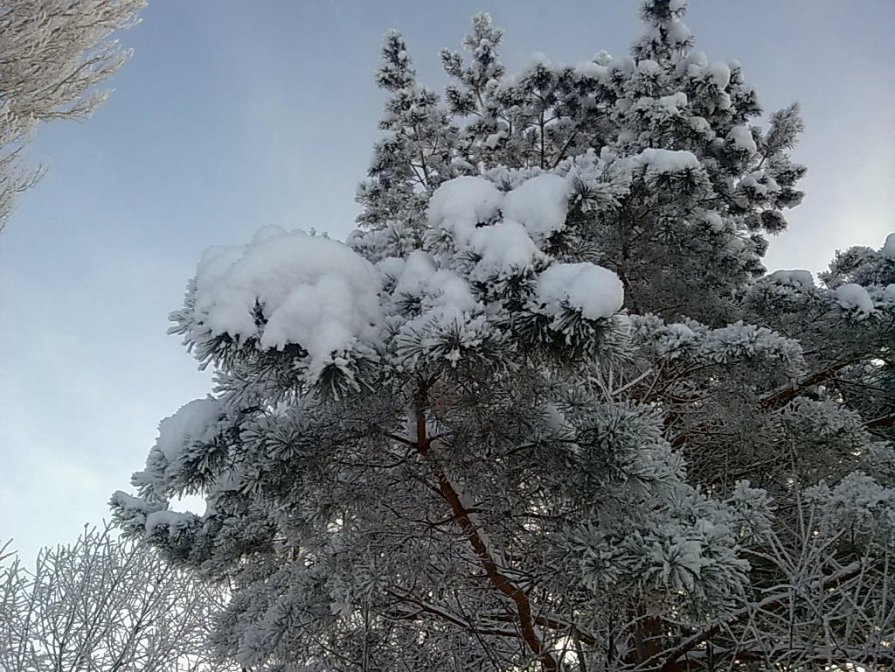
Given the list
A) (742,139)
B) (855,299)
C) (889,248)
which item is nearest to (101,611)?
(855,299)

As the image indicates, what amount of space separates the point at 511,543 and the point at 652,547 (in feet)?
2.89

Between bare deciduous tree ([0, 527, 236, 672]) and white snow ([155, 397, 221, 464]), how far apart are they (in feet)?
18.0

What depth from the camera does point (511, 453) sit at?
219 cm

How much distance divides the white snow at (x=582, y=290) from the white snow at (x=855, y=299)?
10.3ft

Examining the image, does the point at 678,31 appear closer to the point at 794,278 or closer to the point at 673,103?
Result: the point at 673,103

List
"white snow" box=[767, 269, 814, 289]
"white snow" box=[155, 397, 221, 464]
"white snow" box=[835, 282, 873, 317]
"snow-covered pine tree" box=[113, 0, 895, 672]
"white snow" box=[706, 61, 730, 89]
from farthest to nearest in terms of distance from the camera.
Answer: "white snow" box=[706, 61, 730, 89], "white snow" box=[767, 269, 814, 289], "white snow" box=[835, 282, 873, 317], "white snow" box=[155, 397, 221, 464], "snow-covered pine tree" box=[113, 0, 895, 672]

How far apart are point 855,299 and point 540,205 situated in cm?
312

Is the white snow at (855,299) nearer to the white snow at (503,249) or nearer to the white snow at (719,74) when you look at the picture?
the white snow at (719,74)

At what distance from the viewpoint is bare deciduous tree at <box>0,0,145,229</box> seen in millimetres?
7801

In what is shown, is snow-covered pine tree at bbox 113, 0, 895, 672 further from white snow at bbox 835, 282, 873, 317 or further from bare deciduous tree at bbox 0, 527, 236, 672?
bare deciduous tree at bbox 0, 527, 236, 672

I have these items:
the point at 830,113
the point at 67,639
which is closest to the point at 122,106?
the point at 67,639

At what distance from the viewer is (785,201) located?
620 centimetres

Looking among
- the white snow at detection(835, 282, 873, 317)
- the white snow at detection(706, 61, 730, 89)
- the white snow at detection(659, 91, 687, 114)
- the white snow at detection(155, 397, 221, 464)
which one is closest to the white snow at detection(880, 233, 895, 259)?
the white snow at detection(835, 282, 873, 317)

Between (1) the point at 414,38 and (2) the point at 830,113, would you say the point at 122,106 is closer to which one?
(1) the point at 414,38
